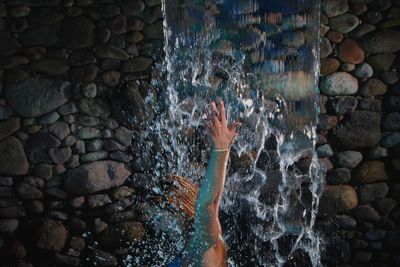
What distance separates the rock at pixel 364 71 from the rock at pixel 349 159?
529 millimetres

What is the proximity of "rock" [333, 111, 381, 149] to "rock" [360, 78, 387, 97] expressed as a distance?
137 millimetres

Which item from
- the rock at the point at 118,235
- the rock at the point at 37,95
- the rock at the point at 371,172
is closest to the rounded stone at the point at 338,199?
the rock at the point at 371,172

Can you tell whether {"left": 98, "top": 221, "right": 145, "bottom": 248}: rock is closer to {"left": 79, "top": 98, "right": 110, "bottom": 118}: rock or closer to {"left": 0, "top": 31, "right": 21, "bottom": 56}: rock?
{"left": 79, "top": 98, "right": 110, "bottom": 118}: rock

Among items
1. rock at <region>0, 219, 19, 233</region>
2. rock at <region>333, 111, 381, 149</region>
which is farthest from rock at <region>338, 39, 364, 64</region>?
Answer: rock at <region>0, 219, 19, 233</region>

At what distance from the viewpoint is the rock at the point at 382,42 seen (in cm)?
397

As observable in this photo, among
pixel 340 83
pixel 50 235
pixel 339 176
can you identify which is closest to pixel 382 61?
pixel 340 83

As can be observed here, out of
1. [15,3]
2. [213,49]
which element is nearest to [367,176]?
[213,49]

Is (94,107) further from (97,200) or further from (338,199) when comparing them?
(338,199)

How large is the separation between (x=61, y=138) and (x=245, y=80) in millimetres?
1359

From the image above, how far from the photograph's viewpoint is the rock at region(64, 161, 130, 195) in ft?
13.5

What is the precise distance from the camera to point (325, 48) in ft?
13.2

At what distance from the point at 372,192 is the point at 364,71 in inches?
33.0

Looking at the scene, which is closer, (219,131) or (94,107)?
(219,131)

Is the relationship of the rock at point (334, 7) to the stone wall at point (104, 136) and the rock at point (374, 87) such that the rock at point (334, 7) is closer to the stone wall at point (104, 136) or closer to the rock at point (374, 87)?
the stone wall at point (104, 136)
